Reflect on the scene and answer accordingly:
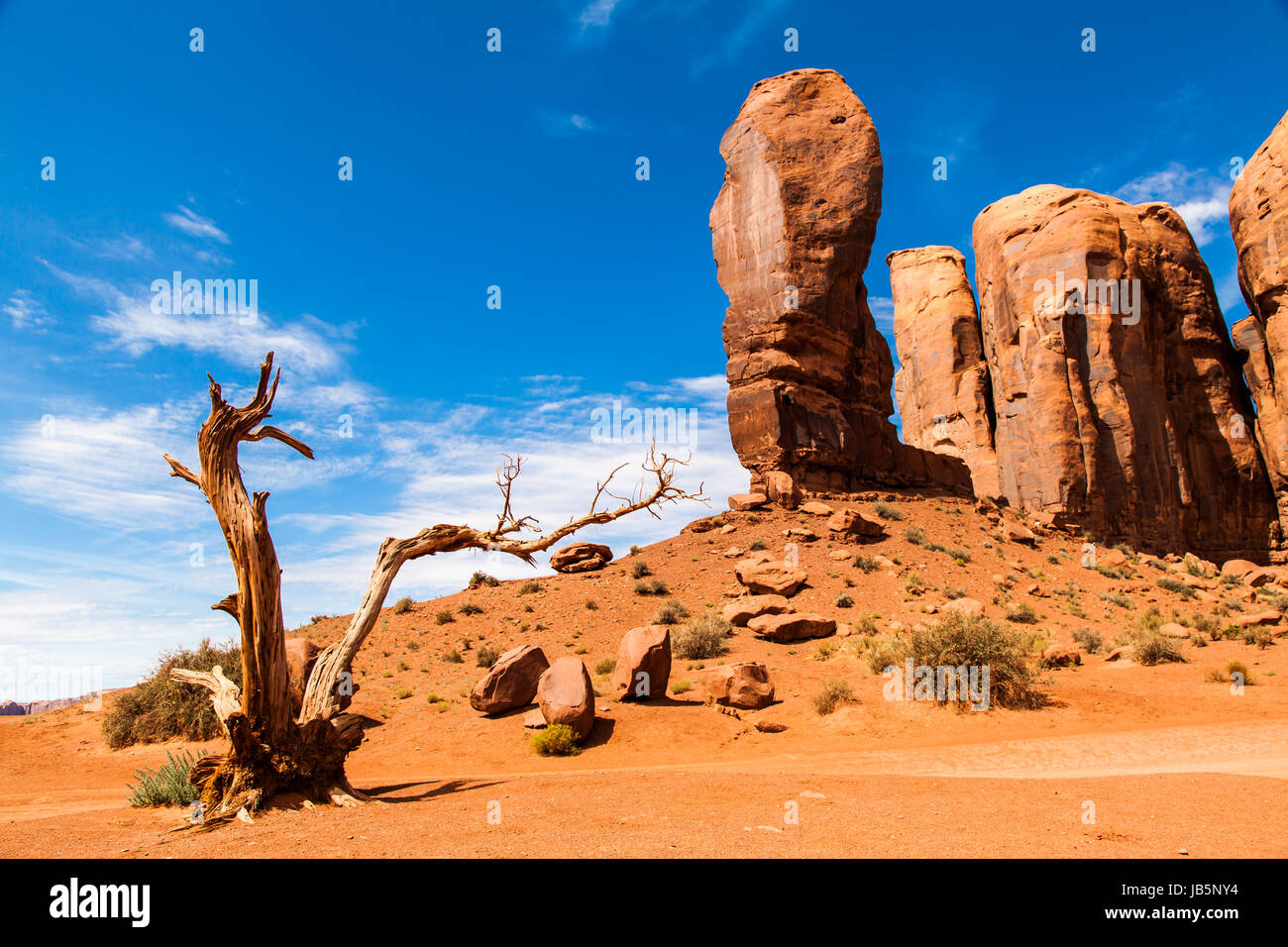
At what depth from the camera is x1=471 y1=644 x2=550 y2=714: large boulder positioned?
1530 centimetres

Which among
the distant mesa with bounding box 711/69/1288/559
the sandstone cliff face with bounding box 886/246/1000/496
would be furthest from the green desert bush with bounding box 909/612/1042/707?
the sandstone cliff face with bounding box 886/246/1000/496

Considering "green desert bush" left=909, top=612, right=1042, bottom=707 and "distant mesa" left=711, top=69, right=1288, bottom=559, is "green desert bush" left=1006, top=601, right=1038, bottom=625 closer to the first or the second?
"green desert bush" left=909, top=612, right=1042, bottom=707

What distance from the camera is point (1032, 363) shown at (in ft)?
127

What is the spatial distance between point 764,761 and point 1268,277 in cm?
4291

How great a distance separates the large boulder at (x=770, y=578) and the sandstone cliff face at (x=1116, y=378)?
20.6 meters

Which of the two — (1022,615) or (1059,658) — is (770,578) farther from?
(1059,658)

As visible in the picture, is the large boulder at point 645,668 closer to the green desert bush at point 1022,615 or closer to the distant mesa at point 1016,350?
the green desert bush at point 1022,615

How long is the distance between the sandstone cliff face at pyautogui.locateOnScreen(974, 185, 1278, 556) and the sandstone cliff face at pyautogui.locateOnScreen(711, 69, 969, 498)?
10.0m

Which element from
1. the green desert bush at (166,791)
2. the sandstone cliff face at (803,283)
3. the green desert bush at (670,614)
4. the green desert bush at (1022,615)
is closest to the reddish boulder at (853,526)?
the sandstone cliff face at (803,283)

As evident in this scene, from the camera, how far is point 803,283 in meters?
31.0

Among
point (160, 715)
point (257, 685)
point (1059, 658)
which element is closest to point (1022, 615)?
point (1059, 658)

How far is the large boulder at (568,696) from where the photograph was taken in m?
13.3
